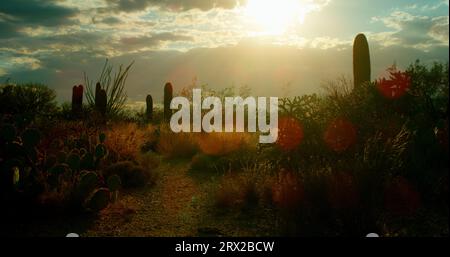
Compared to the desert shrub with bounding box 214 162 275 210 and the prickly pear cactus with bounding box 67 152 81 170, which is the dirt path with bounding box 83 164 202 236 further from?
the prickly pear cactus with bounding box 67 152 81 170

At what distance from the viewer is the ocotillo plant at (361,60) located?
15852mm

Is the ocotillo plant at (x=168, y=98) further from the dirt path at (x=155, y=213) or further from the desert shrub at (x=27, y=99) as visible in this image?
the dirt path at (x=155, y=213)

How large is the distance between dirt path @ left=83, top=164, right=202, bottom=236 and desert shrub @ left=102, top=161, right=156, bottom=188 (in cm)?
27

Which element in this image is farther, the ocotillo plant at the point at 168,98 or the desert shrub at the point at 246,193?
the ocotillo plant at the point at 168,98

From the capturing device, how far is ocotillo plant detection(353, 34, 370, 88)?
52.0 ft

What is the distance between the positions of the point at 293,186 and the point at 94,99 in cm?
1424

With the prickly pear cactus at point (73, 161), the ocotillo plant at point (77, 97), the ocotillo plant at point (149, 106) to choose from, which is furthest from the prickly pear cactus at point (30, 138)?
the ocotillo plant at point (149, 106)

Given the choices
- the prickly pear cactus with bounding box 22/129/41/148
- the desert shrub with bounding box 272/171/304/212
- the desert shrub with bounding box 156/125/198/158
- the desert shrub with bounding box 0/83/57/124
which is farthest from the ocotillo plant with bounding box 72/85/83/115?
the desert shrub with bounding box 272/171/304/212

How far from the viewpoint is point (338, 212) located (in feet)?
20.3

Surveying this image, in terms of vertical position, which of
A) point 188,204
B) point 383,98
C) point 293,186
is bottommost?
point 188,204

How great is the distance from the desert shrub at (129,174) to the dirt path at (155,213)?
265 millimetres

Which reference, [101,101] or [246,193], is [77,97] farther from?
[246,193]
